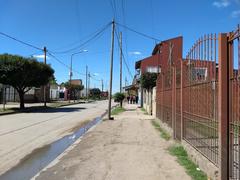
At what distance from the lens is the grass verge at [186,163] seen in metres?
Result: 7.41

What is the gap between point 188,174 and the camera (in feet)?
25.1

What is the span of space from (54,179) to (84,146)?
4.99 m

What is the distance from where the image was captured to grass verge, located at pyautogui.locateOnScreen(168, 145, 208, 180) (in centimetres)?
741

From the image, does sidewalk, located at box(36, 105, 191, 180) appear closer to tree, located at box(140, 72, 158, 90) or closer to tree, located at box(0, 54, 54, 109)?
tree, located at box(140, 72, 158, 90)

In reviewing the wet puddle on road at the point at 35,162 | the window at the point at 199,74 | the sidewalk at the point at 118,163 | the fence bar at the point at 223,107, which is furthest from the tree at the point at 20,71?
the fence bar at the point at 223,107

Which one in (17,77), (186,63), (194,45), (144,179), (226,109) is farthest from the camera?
(17,77)

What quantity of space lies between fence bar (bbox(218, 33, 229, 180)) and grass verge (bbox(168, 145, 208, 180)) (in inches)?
41.0

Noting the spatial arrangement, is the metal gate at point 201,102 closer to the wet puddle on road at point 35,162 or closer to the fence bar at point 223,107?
the fence bar at point 223,107

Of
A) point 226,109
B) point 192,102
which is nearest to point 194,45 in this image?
point 192,102

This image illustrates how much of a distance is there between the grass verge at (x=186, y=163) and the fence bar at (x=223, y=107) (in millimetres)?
1042

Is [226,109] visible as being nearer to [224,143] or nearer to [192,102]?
[224,143]

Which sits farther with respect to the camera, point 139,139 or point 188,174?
point 139,139

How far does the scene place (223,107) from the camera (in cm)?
614

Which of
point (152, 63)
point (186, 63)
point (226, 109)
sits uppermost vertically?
point (152, 63)
